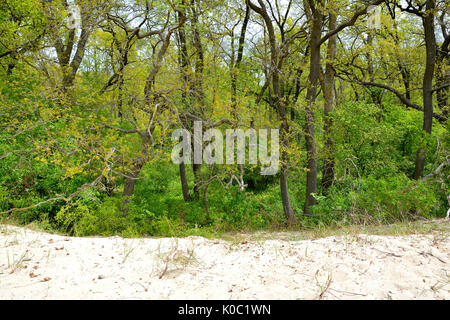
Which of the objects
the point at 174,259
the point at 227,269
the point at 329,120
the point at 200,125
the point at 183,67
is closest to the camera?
the point at 227,269

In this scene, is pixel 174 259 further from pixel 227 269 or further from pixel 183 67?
pixel 183 67

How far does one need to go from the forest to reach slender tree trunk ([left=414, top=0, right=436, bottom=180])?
0.05 m

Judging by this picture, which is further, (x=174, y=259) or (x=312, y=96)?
(x=312, y=96)

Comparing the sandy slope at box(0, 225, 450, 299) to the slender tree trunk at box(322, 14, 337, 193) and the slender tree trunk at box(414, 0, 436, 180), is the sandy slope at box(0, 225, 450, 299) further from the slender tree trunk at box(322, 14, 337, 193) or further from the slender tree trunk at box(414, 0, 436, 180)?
the slender tree trunk at box(414, 0, 436, 180)

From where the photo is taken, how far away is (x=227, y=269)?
3.38 meters

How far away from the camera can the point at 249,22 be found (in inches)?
555

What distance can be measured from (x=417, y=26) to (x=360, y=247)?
54.5 ft

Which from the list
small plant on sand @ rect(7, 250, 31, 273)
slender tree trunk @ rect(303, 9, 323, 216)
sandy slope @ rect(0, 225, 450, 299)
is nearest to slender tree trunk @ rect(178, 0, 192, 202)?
slender tree trunk @ rect(303, 9, 323, 216)

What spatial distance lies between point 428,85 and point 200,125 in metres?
8.08

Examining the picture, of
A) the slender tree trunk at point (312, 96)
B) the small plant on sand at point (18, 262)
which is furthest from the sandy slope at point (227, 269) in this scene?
the slender tree trunk at point (312, 96)

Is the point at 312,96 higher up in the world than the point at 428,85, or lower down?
lower down

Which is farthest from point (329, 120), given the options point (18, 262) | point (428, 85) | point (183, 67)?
point (18, 262)

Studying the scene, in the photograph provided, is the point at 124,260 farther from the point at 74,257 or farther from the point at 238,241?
the point at 238,241
